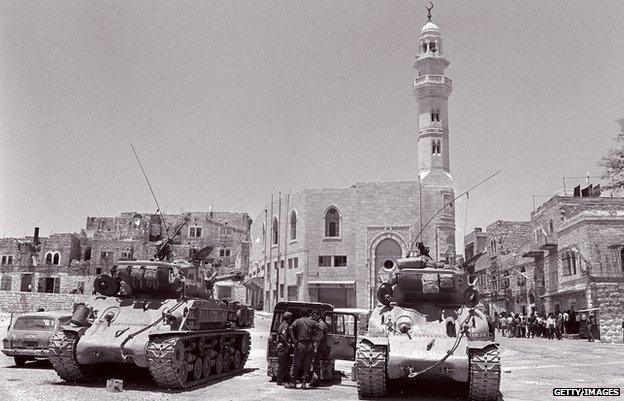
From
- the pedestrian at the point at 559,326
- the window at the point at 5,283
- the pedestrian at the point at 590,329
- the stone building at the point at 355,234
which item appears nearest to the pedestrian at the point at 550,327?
the pedestrian at the point at 559,326

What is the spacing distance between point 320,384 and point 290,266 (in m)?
42.4

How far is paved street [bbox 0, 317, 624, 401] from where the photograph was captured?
40.0 feet

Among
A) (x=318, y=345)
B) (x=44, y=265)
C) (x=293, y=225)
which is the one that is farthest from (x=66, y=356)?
(x=44, y=265)

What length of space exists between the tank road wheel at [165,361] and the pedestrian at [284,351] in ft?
7.65

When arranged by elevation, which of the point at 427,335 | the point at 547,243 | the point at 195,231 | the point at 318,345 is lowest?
the point at 318,345

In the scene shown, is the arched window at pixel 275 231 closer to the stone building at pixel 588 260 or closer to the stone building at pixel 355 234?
the stone building at pixel 355 234

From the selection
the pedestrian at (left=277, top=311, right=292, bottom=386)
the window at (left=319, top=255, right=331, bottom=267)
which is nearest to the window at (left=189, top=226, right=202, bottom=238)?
the window at (left=319, top=255, right=331, bottom=267)

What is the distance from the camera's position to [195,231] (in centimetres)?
9050

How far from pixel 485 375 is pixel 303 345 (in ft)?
13.6

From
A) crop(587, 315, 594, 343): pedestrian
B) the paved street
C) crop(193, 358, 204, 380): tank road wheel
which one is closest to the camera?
the paved street

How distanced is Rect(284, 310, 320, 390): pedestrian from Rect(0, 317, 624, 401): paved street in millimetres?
477

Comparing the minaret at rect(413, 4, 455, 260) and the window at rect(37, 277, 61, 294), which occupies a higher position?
the minaret at rect(413, 4, 455, 260)

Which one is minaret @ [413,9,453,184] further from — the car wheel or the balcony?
the car wheel

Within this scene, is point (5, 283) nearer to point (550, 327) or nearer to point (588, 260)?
point (550, 327)
